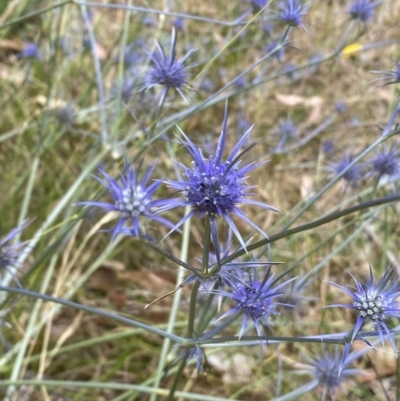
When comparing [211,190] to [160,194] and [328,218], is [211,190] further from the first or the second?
[160,194]

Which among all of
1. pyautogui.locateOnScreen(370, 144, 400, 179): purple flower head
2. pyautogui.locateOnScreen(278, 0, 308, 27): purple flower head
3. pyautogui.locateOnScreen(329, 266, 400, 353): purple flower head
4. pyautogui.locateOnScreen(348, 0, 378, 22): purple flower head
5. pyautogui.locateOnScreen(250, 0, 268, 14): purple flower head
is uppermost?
pyautogui.locateOnScreen(348, 0, 378, 22): purple flower head

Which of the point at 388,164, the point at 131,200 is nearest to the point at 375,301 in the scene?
the point at 131,200

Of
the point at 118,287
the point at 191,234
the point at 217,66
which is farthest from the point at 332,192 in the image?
the point at 118,287

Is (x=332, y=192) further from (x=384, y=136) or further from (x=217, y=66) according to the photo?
(x=384, y=136)

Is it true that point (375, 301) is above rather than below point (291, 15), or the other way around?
below

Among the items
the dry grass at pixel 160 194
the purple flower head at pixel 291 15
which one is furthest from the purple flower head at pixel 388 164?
the purple flower head at pixel 291 15

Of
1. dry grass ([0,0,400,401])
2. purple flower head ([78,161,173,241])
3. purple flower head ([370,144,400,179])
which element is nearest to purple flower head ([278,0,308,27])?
dry grass ([0,0,400,401])

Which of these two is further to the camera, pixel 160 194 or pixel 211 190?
pixel 160 194

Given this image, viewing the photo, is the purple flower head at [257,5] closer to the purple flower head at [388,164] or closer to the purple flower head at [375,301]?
the purple flower head at [388,164]

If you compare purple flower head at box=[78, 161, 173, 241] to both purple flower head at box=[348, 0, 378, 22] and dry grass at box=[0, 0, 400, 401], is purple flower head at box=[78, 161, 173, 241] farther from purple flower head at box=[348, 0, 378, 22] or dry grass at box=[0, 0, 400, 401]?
purple flower head at box=[348, 0, 378, 22]

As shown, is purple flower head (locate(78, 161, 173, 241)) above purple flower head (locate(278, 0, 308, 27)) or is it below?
below

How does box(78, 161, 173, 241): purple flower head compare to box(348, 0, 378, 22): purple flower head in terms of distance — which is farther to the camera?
box(348, 0, 378, 22): purple flower head
